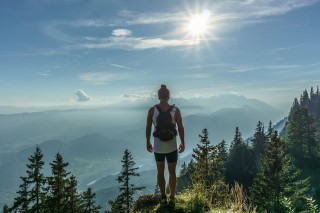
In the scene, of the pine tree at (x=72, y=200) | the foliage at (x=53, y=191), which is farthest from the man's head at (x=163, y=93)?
the pine tree at (x=72, y=200)

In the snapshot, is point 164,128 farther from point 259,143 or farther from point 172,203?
point 259,143

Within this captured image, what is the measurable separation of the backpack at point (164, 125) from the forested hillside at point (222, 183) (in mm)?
1753

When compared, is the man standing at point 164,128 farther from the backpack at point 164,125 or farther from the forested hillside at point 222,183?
the forested hillside at point 222,183

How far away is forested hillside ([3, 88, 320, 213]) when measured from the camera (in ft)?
29.7

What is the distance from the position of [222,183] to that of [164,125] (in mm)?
4697

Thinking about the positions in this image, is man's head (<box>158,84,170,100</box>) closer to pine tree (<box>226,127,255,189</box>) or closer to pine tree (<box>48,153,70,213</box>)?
pine tree (<box>48,153,70,213</box>)

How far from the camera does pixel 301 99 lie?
549ft

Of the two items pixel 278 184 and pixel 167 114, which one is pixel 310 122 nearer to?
pixel 278 184

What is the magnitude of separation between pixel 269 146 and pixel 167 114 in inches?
1167

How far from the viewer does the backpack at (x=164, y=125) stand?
9295 mm

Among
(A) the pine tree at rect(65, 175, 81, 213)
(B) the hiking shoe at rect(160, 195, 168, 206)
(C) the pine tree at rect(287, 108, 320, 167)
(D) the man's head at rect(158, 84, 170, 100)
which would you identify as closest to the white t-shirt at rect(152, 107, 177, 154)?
(D) the man's head at rect(158, 84, 170, 100)

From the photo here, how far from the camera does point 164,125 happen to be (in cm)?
934

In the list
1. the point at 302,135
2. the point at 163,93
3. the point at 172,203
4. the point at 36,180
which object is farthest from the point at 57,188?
the point at 302,135

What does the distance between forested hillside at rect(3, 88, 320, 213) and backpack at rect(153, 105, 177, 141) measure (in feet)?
5.75
